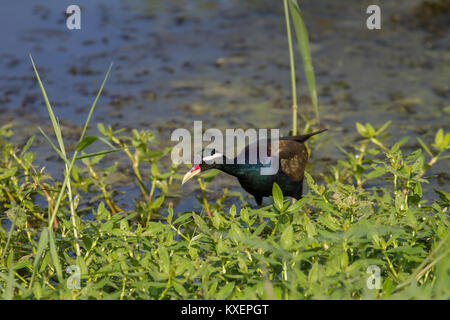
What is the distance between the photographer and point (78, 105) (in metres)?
6.21

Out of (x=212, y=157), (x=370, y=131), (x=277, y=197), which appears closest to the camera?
(x=277, y=197)

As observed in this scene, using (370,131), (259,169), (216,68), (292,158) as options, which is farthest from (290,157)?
(216,68)

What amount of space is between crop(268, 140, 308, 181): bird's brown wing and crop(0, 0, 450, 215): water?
984mm

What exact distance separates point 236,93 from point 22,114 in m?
2.00

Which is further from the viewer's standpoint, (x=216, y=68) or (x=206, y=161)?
(x=216, y=68)

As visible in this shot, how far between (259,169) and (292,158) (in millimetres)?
254

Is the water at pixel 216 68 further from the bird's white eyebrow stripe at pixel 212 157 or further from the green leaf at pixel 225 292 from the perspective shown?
the green leaf at pixel 225 292

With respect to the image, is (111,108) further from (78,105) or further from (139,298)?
(139,298)

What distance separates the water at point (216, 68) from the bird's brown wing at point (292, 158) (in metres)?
0.98

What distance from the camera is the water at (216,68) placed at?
5.87 metres

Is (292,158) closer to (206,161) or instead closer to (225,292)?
(206,161)

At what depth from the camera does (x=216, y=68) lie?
698cm
